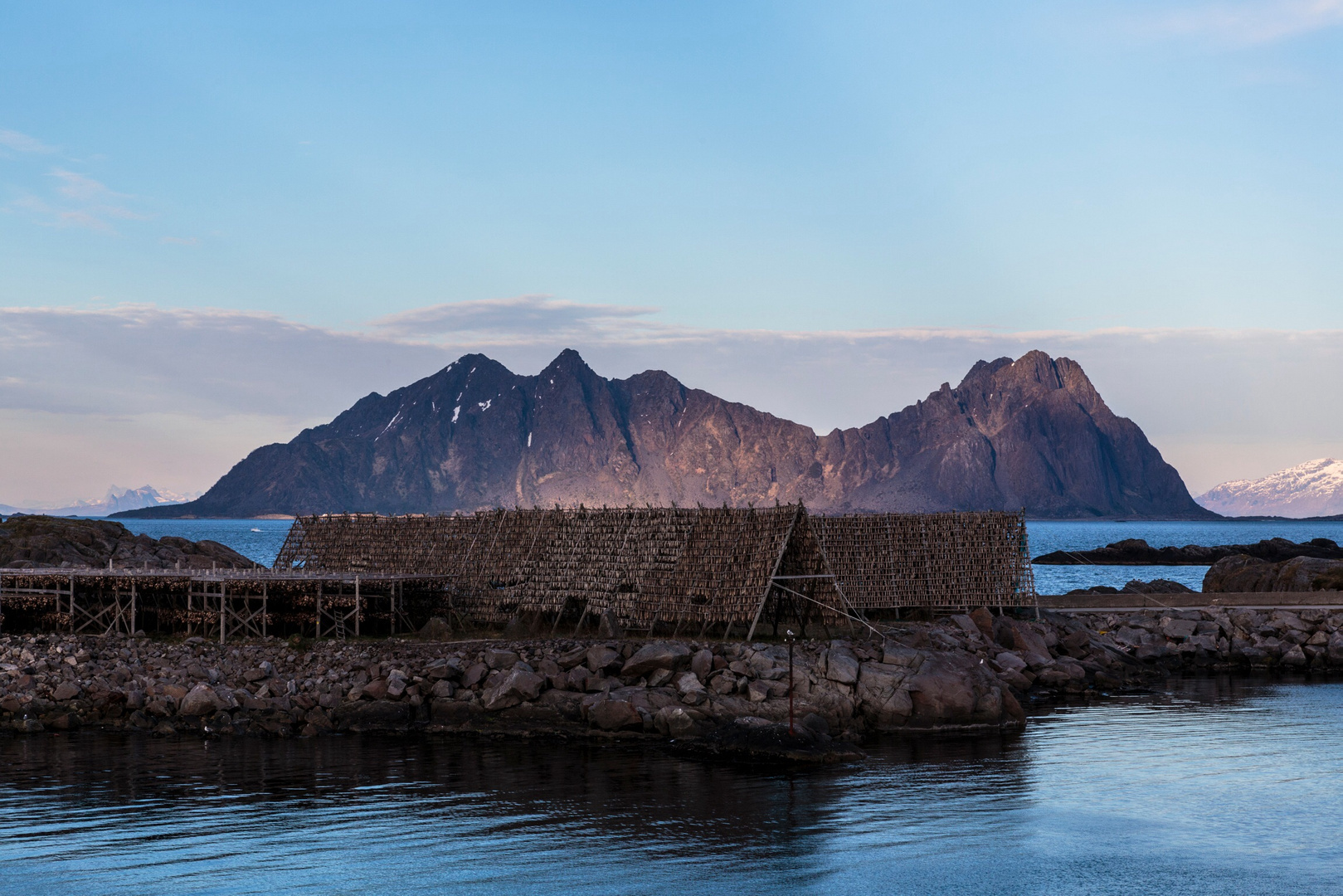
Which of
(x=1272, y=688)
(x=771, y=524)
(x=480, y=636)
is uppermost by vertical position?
(x=771, y=524)

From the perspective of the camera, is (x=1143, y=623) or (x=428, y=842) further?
(x=1143, y=623)

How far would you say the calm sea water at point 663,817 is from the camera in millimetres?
16391

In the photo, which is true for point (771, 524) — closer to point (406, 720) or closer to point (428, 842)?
point (406, 720)

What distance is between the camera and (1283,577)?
50.2 metres

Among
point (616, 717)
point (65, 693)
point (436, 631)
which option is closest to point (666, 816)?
point (616, 717)

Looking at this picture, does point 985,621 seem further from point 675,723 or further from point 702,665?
point 675,723

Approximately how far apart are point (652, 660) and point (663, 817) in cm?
822

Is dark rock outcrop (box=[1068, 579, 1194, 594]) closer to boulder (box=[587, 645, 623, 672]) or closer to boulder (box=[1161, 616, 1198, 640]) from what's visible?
boulder (box=[1161, 616, 1198, 640])

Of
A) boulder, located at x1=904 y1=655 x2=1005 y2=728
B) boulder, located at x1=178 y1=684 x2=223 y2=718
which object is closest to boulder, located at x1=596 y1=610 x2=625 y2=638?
boulder, located at x1=904 y1=655 x2=1005 y2=728

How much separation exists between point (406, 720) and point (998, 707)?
44.0 feet

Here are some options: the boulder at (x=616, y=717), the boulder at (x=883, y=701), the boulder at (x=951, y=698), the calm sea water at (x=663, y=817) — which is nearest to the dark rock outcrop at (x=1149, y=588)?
the boulder at (x=951, y=698)

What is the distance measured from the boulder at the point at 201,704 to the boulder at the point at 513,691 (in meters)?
6.12

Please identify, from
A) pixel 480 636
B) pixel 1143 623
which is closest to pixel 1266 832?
pixel 480 636

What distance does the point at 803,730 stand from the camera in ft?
79.8
